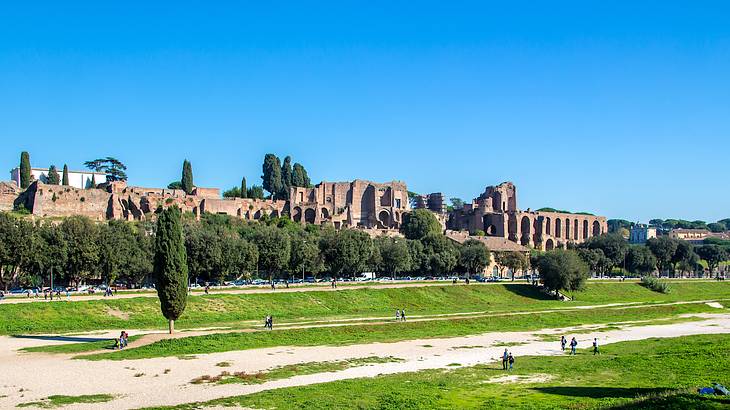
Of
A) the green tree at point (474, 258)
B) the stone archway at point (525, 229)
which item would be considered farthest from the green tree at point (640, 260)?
the stone archway at point (525, 229)

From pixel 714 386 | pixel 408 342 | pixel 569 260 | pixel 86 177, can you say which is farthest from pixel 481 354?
pixel 86 177

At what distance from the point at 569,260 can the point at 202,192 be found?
5268 centimetres

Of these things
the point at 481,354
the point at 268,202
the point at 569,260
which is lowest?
the point at 481,354

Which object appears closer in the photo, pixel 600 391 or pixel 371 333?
pixel 600 391

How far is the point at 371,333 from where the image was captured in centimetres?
4216

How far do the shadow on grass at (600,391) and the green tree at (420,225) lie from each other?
78.7 metres

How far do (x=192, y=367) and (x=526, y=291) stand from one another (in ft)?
160

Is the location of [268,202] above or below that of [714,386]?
above

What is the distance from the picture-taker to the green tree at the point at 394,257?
7781 centimetres

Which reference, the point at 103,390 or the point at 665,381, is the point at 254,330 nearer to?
the point at 103,390

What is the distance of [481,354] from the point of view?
36.0 metres

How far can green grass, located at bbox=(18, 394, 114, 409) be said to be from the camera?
2249 cm

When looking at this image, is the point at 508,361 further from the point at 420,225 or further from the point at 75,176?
the point at 75,176

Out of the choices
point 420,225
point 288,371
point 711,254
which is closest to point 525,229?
point 711,254
